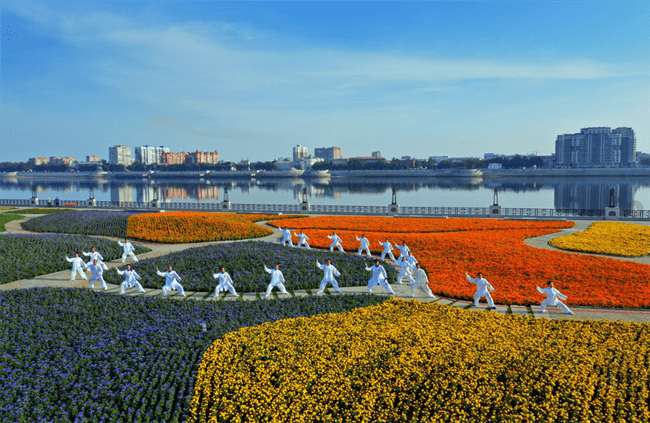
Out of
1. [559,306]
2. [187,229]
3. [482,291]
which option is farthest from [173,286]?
[187,229]

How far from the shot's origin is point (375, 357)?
30.2 ft

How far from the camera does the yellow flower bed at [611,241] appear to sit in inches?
878

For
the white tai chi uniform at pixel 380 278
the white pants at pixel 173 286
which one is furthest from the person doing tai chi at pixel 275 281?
the white tai chi uniform at pixel 380 278

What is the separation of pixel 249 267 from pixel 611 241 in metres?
20.4

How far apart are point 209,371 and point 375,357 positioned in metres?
3.51

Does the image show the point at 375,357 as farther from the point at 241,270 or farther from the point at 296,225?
the point at 296,225

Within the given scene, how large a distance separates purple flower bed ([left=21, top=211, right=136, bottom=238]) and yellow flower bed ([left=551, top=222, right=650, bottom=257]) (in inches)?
1074

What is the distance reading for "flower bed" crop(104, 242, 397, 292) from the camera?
16797mm

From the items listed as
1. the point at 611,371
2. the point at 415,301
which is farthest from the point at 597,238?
the point at 611,371

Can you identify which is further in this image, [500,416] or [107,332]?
[107,332]

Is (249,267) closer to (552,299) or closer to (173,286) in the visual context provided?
(173,286)

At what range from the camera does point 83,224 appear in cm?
3073

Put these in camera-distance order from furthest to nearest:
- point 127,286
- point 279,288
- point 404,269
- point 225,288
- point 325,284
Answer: point 404,269, point 127,286, point 279,288, point 325,284, point 225,288

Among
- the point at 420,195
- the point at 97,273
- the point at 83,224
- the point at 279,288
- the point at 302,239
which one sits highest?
the point at 83,224
